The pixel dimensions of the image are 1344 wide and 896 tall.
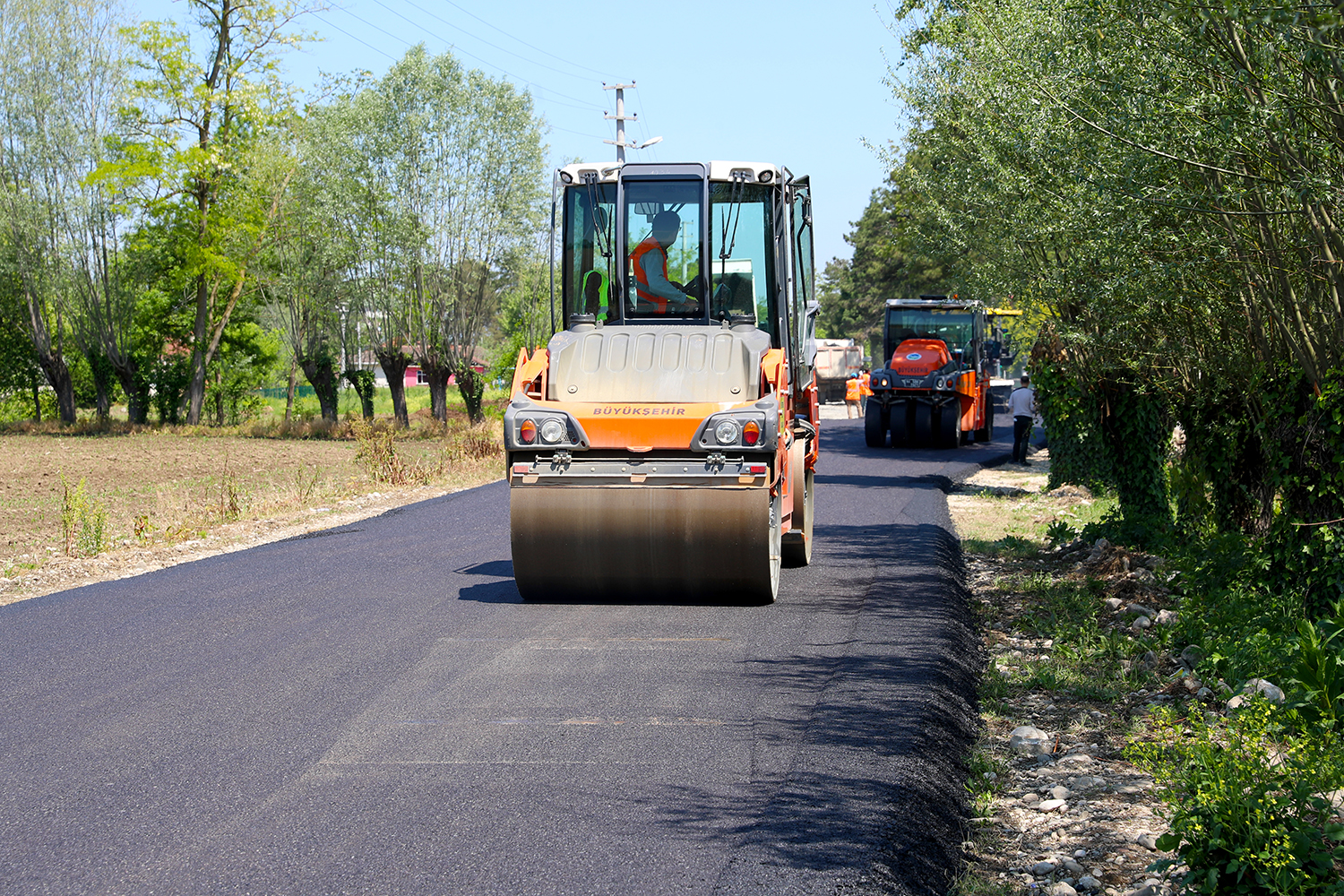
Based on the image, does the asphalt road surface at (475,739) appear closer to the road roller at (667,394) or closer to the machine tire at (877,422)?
the road roller at (667,394)

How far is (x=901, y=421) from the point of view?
25.0 meters

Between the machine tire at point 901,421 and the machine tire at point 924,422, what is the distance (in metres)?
0.16

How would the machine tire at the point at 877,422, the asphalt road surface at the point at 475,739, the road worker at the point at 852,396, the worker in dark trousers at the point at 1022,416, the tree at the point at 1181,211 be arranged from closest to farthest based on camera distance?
1. the asphalt road surface at the point at 475,739
2. the tree at the point at 1181,211
3. the worker in dark trousers at the point at 1022,416
4. the machine tire at the point at 877,422
5. the road worker at the point at 852,396

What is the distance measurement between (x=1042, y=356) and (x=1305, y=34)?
30.6 feet

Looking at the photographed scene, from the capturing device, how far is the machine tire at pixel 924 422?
24719 millimetres

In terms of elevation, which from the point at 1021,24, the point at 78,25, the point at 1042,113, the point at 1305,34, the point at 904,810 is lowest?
the point at 904,810

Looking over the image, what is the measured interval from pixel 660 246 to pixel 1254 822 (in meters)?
6.74

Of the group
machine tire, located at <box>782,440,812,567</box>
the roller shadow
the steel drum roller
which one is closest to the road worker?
machine tire, located at <box>782,440,812,567</box>

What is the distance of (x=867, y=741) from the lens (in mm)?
5566

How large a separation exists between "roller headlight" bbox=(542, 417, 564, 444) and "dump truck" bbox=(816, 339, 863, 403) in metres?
44.7

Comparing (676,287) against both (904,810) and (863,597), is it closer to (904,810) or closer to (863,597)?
(863,597)

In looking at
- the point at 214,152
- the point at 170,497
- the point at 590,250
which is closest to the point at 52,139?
the point at 214,152

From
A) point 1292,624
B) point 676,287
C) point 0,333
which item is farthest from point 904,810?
point 0,333

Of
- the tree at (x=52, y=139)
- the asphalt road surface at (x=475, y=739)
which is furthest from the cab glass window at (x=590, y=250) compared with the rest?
the tree at (x=52, y=139)
